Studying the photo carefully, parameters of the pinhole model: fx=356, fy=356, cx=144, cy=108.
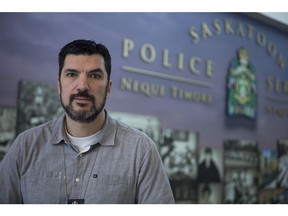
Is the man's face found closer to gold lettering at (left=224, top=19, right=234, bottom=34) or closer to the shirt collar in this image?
the shirt collar

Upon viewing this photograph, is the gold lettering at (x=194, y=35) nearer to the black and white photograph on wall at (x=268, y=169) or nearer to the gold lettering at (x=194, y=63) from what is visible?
the gold lettering at (x=194, y=63)

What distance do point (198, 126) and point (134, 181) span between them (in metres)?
0.63

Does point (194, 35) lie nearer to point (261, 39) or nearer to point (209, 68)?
point (209, 68)

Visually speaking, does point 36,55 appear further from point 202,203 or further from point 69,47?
point 202,203

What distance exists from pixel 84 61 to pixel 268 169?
129 cm

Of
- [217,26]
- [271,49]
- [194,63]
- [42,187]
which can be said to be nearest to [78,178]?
[42,187]

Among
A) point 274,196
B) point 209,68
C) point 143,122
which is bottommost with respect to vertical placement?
point 274,196

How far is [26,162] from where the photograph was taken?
4.84 ft

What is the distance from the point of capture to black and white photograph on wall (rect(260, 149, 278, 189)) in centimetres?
210

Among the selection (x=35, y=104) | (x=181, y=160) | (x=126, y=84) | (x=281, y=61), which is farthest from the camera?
(x=281, y=61)

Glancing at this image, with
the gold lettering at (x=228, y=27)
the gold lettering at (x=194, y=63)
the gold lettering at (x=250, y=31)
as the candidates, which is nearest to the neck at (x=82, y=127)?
the gold lettering at (x=194, y=63)

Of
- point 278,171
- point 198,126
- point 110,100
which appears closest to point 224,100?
point 198,126

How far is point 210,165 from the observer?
2.00m
